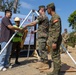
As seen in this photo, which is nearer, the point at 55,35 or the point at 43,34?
the point at 55,35

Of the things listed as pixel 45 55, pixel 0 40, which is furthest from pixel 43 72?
pixel 0 40

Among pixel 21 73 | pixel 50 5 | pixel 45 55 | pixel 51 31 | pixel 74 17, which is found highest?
pixel 74 17

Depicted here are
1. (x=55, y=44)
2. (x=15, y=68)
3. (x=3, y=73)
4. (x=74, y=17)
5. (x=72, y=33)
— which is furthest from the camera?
(x=74, y=17)

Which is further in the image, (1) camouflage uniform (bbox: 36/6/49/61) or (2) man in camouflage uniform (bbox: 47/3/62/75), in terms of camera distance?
(1) camouflage uniform (bbox: 36/6/49/61)

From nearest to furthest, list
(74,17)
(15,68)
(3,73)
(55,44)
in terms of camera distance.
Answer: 1. (55,44)
2. (3,73)
3. (15,68)
4. (74,17)

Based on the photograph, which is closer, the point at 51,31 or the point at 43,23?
the point at 51,31

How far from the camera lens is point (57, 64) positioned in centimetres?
691

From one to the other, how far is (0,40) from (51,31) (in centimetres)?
197

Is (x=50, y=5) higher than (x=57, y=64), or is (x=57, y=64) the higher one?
(x=50, y=5)

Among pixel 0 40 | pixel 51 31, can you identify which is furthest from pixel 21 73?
pixel 51 31

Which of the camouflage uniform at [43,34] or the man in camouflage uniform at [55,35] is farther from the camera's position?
the camouflage uniform at [43,34]

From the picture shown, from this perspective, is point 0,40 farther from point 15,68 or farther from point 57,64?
point 57,64

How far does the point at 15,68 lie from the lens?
8.30 metres

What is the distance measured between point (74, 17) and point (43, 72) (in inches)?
1681
